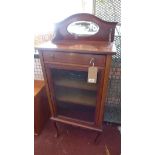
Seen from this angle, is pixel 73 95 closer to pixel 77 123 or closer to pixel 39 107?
pixel 77 123

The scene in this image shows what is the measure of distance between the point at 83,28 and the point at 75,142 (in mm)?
938

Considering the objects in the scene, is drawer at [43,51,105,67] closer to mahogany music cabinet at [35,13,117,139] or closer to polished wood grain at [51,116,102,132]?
mahogany music cabinet at [35,13,117,139]

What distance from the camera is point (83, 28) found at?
1.21 meters

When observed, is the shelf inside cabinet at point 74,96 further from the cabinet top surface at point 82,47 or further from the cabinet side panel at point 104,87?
the cabinet top surface at point 82,47

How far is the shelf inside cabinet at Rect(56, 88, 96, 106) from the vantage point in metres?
1.32

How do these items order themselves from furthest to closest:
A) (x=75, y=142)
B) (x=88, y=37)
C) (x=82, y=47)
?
(x=75, y=142), (x=88, y=37), (x=82, y=47)

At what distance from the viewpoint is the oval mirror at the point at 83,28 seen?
1192mm

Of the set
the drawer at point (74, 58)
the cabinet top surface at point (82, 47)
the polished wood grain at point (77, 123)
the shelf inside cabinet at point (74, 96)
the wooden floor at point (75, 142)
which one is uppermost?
the cabinet top surface at point (82, 47)

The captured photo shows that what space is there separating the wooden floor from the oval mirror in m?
0.88

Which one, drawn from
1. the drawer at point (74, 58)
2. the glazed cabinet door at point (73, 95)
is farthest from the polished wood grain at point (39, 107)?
the drawer at point (74, 58)

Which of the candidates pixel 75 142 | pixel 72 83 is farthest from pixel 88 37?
pixel 75 142
